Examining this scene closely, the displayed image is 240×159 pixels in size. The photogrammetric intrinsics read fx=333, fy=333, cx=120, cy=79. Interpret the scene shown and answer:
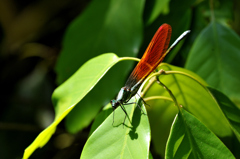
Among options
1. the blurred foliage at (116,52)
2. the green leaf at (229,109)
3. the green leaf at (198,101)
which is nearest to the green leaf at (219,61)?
the blurred foliage at (116,52)

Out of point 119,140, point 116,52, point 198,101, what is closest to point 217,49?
point 198,101

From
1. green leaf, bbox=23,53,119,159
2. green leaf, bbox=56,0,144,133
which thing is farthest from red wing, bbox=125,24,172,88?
green leaf, bbox=56,0,144,133

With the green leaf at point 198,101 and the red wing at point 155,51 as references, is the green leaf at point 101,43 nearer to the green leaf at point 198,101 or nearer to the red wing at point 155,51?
the green leaf at point 198,101

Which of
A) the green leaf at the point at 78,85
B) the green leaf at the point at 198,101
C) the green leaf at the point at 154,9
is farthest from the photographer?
the green leaf at the point at 154,9

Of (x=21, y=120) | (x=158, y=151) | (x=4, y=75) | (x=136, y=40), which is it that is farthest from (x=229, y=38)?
(x=4, y=75)

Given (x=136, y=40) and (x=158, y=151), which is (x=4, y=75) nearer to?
(x=136, y=40)

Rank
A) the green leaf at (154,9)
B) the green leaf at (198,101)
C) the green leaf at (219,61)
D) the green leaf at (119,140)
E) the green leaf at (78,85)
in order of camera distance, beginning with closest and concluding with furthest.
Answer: the green leaf at (119,140) < the green leaf at (78,85) < the green leaf at (198,101) < the green leaf at (219,61) < the green leaf at (154,9)

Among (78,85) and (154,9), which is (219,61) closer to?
(154,9)
